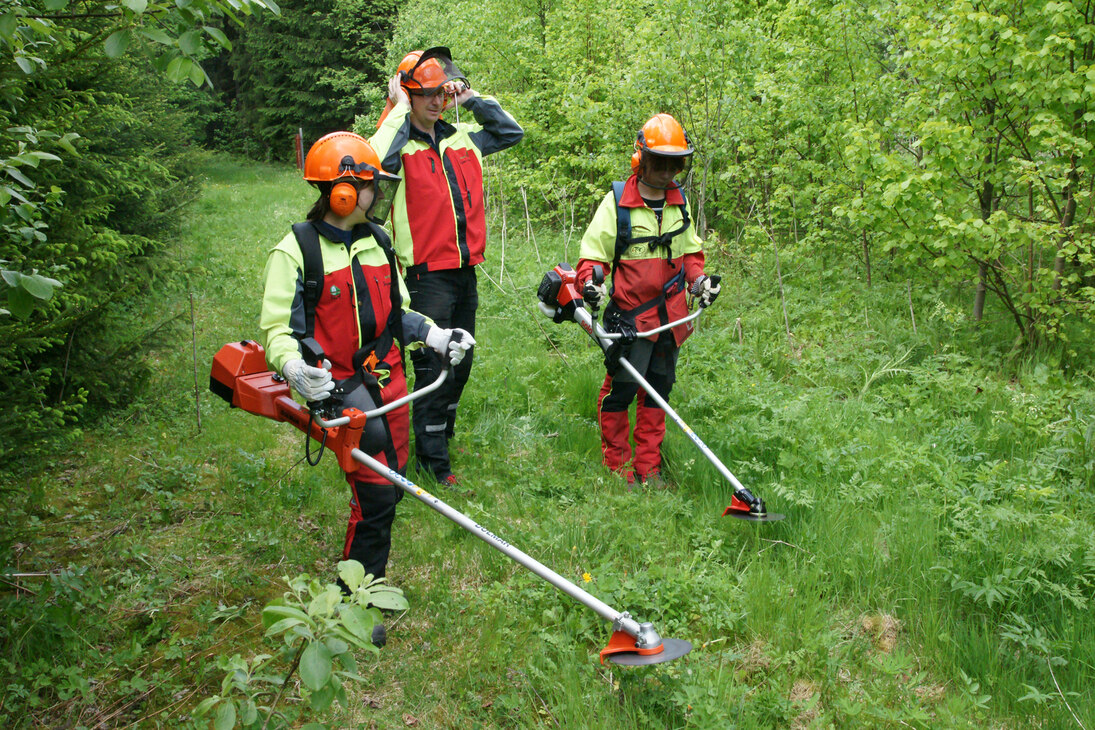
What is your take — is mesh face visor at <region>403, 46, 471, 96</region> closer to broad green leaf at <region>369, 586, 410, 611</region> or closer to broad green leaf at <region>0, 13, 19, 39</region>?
broad green leaf at <region>0, 13, 19, 39</region>

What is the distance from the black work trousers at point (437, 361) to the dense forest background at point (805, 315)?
0.46 m

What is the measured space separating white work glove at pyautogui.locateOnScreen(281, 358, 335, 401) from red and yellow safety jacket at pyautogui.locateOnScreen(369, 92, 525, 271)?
5.93 feet

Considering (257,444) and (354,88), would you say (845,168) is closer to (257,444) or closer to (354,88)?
(257,444)

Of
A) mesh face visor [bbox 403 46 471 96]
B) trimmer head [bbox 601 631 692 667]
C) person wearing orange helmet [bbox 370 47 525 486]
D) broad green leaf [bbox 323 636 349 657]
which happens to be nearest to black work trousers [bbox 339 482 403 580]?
trimmer head [bbox 601 631 692 667]

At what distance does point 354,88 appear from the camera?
29609mm

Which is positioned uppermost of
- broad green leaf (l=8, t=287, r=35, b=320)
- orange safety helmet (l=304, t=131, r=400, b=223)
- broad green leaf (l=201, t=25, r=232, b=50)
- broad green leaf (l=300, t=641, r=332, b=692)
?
broad green leaf (l=201, t=25, r=232, b=50)

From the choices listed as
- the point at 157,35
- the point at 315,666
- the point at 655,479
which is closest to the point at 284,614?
the point at 315,666

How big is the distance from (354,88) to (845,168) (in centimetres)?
2517

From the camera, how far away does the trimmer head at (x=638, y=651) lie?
10.2 ft

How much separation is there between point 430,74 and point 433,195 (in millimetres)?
720

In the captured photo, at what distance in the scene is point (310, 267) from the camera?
12.1 ft

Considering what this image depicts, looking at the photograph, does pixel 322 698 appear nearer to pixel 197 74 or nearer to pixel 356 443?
pixel 197 74

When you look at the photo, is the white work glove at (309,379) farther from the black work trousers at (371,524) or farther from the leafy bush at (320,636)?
the leafy bush at (320,636)

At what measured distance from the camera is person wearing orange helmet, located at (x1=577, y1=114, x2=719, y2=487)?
510 cm
